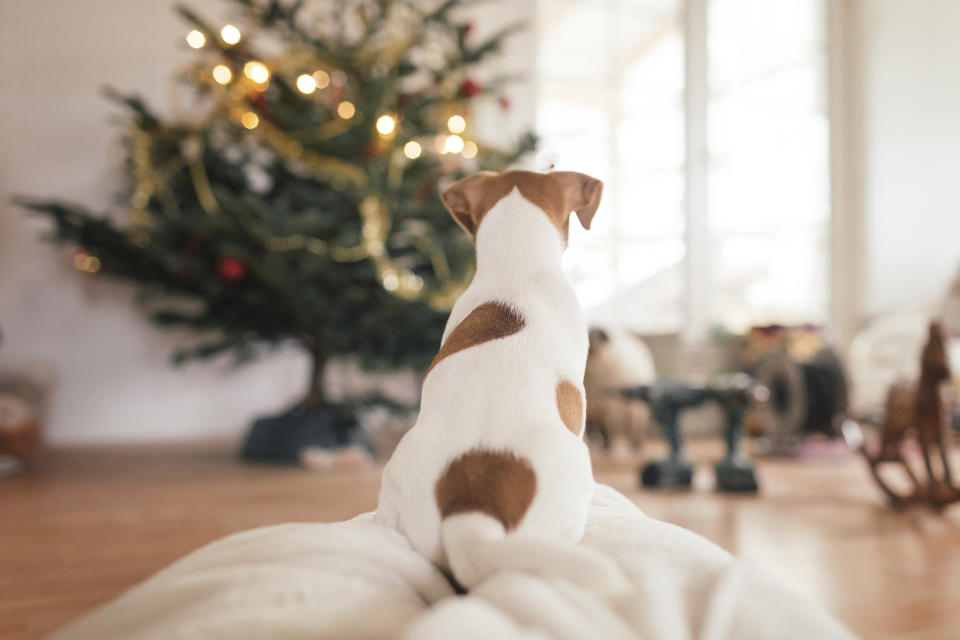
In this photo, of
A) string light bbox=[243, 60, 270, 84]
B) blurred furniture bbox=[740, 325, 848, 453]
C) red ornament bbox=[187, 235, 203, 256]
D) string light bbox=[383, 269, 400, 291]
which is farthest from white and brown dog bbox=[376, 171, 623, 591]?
blurred furniture bbox=[740, 325, 848, 453]

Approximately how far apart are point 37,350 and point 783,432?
3.29 meters

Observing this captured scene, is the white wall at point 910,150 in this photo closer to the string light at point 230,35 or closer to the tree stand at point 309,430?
the tree stand at point 309,430

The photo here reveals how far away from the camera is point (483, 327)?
733 mm

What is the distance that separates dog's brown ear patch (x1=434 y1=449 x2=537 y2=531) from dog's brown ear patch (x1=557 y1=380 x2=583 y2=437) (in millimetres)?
85

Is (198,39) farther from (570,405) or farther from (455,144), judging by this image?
(570,405)

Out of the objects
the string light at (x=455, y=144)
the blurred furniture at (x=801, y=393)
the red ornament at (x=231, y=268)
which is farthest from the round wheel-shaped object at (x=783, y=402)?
the red ornament at (x=231, y=268)

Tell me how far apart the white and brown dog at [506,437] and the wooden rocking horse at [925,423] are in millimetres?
1639

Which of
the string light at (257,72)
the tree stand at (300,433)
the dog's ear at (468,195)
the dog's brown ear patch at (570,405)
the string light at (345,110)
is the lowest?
the tree stand at (300,433)

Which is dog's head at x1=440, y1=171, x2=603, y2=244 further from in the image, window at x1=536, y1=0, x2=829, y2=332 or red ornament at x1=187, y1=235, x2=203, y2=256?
window at x1=536, y1=0, x2=829, y2=332

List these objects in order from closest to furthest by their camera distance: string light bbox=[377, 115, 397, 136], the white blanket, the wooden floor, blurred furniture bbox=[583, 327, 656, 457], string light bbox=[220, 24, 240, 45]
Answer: the white blanket, the wooden floor, string light bbox=[377, 115, 397, 136], string light bbox=[220, 24, 240, 45], blurred furniture bbox=[583, 327, 656, 457]

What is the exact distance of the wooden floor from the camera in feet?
4.24

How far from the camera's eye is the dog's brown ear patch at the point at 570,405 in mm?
707

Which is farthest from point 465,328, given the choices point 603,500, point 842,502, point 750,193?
point 750,193

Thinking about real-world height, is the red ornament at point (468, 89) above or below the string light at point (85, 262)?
above
